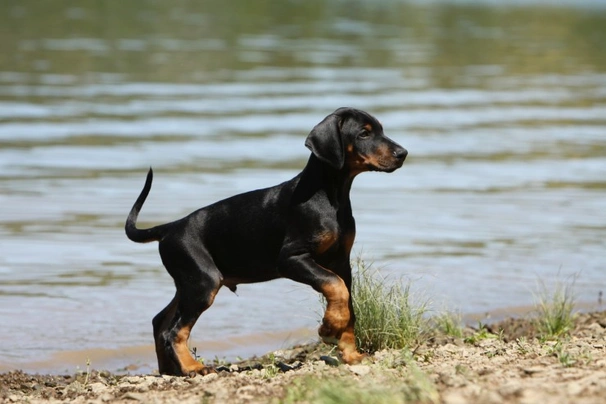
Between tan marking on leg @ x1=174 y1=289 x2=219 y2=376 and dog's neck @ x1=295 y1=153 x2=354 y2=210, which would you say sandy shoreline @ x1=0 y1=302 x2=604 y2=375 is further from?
dog's neck @ x1=295 y1=153 x2=354 y2=210

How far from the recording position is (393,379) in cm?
561

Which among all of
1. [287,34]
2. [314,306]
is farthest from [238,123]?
[287,34]

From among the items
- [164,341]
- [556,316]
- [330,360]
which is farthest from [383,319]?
[556,316]

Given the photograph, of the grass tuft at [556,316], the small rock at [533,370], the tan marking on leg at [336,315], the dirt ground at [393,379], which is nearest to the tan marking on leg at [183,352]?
the dirt ground at [393,379]

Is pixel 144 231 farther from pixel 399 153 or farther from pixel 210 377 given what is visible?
pixel 399 153

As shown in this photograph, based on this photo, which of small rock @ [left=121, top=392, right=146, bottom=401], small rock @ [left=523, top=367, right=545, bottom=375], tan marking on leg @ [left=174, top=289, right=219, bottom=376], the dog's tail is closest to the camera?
small rock @ [left=523, top=367, right=545, bottom=375]

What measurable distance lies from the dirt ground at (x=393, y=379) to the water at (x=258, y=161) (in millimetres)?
885

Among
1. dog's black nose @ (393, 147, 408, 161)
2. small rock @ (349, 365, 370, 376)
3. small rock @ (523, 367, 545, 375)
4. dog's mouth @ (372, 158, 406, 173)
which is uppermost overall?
dog's black nose @ (393, 147, 408, 161)

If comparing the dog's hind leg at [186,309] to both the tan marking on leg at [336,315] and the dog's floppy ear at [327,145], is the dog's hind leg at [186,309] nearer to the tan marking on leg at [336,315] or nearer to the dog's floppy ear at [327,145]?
the tan marking on leg at [336,315]

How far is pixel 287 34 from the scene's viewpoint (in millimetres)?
33781

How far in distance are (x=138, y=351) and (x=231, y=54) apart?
19919mm

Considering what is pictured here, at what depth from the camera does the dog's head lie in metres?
6.91

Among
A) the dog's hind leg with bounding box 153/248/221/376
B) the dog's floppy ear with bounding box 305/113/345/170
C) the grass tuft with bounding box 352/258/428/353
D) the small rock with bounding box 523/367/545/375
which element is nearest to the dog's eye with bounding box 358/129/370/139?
the dog's floppy ear with bounding box 305/113/345/170

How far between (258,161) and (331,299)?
8.70m
